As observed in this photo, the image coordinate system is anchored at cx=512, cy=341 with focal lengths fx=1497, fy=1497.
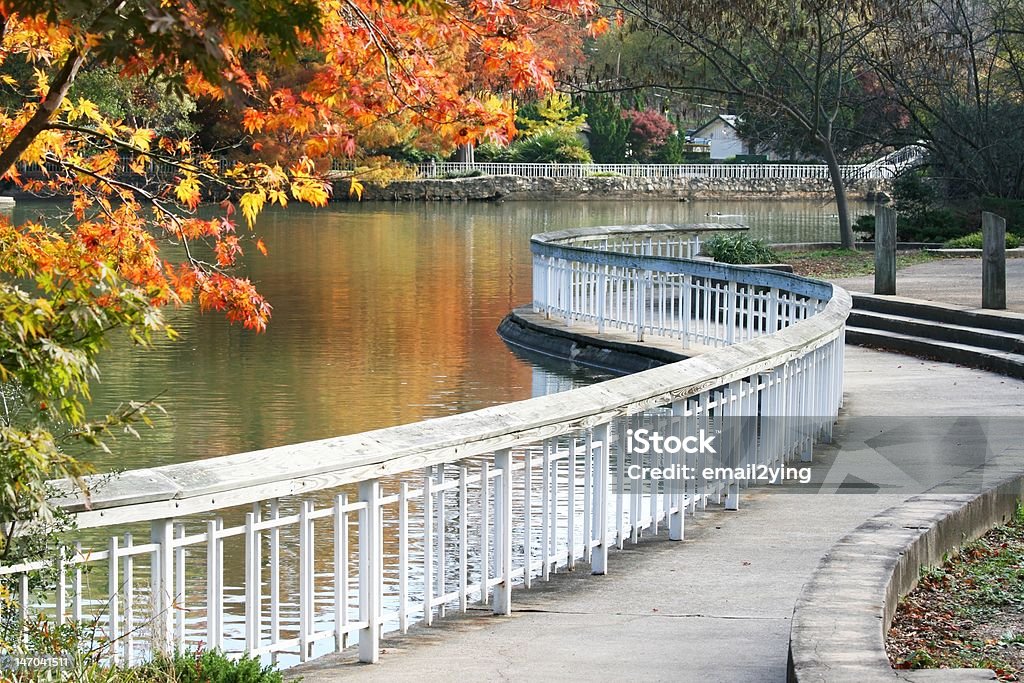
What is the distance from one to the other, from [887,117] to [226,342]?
19.4m

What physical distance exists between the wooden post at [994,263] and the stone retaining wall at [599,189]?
55.1 metres

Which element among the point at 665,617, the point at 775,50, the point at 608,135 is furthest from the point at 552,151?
the point at 665,617

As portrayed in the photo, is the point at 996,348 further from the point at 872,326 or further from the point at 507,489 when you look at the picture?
the point at 507,489

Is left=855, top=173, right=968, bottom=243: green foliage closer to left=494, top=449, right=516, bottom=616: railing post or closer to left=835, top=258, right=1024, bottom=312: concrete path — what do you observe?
left=835, top=258, right=1024, bottom=312: concrete path

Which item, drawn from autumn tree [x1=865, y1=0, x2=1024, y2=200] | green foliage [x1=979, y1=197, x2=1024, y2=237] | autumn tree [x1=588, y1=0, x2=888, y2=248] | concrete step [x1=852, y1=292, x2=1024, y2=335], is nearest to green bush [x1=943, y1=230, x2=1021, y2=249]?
green foliage [x1=979, y1=197, x2=1024, y2=237]

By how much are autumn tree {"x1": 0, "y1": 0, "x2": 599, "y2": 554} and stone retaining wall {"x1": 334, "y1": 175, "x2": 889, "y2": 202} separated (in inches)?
2472

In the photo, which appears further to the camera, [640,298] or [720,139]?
[720,139]

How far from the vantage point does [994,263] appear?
728 inches

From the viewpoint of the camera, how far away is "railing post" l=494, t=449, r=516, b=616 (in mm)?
6652

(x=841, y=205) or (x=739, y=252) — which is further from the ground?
(x=841, y=205)

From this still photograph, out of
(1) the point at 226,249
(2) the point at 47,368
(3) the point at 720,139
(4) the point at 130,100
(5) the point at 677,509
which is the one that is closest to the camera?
(2) the point at 47,368

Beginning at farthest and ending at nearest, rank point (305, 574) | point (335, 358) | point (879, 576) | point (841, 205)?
point (841, 205), point (335, 358), point (879, 576), point (305, 574)

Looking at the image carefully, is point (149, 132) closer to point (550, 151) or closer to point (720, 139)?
point (550, 151)

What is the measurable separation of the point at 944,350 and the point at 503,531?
12027 millimetres
